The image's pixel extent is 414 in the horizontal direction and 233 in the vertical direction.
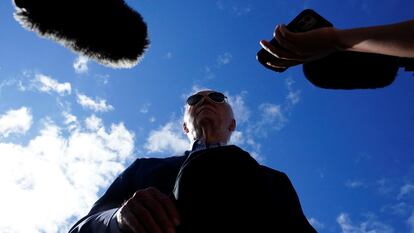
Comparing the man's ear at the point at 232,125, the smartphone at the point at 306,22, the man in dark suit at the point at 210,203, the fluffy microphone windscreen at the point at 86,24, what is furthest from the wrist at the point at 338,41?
the man's ear at the point at 232,125

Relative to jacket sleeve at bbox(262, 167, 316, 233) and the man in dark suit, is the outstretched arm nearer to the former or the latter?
the man in dark suit

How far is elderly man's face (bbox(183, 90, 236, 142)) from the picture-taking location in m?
3.84

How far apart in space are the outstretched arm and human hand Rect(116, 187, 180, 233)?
0.68 m

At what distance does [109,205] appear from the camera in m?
2.56

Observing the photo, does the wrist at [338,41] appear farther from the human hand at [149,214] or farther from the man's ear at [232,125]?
the man's ear at [232,125]

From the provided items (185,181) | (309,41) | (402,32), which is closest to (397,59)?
(402,32)

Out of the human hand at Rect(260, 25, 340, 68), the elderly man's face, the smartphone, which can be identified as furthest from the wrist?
the elderly man's face

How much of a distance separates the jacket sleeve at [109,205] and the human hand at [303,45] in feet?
3.10

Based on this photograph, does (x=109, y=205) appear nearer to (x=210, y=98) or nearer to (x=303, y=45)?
(x=303, y=45)

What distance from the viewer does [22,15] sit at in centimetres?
101

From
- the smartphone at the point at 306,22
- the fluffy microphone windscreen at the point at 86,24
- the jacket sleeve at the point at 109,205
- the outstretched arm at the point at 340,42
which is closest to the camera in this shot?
the fluffy microphone windscreen at the point at 86,24

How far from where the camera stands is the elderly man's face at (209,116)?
12.6 ft

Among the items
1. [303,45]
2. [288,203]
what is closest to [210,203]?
[303,45]

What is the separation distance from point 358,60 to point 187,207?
724mm
